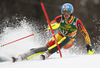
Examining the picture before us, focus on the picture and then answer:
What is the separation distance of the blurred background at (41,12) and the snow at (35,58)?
19.3ft

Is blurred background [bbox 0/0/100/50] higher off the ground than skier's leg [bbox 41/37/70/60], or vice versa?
blurred background [bbox 0/0/100/50]

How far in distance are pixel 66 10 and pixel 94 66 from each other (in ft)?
5.86

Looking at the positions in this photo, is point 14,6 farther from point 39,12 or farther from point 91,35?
point 91,35

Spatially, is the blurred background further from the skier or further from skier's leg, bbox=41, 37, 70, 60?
skier's leg, bbox=41, 37, 70, 60

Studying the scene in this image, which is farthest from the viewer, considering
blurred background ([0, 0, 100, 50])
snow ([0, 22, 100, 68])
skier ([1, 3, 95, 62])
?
blurred background ([0, 0, 100, 50])

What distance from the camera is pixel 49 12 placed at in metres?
13.2

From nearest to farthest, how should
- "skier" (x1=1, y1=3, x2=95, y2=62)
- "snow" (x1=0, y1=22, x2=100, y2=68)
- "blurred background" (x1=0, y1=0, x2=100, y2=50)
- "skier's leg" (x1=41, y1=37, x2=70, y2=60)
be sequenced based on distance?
1. "snow" (x1=0, y1=22, x2=100, y2=68)
2. "skier's leg" (x1=41, y1=37, x2=70, y2=60)
3. "skier" (x1=1, y1=3, x2=95, y2=62)
4. "blurred background" (x1=0, y1=0, x2=100, y2=50)

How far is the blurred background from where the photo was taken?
12992mm

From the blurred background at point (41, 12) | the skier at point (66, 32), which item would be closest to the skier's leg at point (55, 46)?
the skier at point (66, 32)

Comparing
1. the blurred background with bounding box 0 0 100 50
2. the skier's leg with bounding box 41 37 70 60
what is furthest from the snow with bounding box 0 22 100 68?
the blurred background with bounding box 0 0 100 50

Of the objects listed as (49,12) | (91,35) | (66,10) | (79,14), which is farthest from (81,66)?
(91,35)

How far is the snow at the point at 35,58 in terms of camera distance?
97.9 inches

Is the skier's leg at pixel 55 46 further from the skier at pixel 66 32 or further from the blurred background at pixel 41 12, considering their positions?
the blurred background at pixel 41 12

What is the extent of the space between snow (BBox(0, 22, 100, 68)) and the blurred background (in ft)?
19.3
